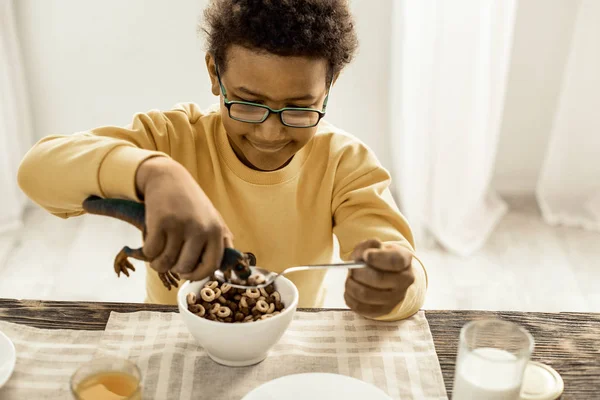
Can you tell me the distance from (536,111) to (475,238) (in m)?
0.61

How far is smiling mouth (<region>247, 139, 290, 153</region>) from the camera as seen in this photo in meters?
1.17

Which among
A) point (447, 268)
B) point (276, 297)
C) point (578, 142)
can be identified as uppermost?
point (276, 297)

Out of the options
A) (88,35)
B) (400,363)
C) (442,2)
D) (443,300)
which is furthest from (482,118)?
(400,363)

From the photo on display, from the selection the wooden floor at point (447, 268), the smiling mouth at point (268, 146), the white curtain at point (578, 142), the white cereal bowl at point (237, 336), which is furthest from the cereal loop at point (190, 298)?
the white curtain at point (578, 142)

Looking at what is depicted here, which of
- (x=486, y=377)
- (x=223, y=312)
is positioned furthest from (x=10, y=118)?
(x=486, y=377)

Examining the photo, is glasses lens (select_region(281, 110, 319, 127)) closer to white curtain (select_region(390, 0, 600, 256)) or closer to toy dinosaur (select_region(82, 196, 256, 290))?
toy dinosaur (select_region(82, 196, 256, 290))

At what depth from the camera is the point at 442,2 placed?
2355mm

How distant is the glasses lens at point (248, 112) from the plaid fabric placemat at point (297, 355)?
12.3 inches

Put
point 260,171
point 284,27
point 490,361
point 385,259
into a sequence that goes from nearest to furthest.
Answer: point 490,361, point 385,259, point 284,27, point 260,171

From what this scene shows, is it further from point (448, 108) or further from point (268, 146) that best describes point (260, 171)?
point (448, 108)

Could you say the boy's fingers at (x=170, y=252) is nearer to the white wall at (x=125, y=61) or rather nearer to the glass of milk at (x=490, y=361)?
the glass of milk at (x=490, y=361)

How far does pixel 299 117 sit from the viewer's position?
1.09 m

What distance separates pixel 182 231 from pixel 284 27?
0.38 metres

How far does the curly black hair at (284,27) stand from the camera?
1037 mm
